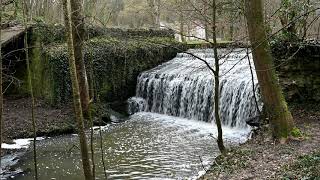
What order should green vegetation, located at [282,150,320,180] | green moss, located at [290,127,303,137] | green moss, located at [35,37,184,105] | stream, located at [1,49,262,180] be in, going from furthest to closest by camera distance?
green moss, located at [35,37,184,105], stream, located at [1,49,262,180], green moss, located at [290,127,303,137], green vegetation, located at [282,150,320,180]

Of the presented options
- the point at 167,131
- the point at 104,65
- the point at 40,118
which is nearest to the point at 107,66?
the point at 104,65

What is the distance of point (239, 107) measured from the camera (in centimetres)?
1366

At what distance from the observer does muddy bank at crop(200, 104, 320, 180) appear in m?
6.85

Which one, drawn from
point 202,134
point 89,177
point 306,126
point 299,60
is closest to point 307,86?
point 299,60

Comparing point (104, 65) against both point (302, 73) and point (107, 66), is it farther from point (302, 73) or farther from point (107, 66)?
point (302, 73)

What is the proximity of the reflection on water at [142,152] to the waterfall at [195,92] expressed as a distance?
723mm

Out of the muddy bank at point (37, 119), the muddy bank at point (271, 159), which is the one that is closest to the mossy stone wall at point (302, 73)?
the muddy bank at point (271, 159)

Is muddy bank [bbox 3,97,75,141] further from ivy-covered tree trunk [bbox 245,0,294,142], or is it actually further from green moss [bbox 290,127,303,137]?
green moss [bbox 290,127,303,137]

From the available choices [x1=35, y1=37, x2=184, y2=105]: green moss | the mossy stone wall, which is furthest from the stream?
the mossy stone wall

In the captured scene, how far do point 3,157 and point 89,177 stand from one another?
540 centimetres

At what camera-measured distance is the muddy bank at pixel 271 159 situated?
685 cm

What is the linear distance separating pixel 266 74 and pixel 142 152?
13.3 feet

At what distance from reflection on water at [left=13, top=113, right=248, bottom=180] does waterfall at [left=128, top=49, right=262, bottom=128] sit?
723mm

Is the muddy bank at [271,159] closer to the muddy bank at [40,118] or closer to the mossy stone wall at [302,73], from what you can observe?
the mossy stone wall at [302,73]
